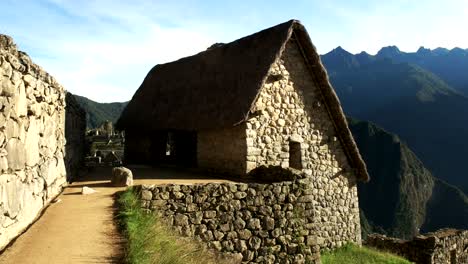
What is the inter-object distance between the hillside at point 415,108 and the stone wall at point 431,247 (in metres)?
50.4

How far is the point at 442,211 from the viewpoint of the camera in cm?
5428

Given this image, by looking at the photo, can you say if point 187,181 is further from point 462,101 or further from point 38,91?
point 462,101

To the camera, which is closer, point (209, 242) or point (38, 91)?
point (38, 91)

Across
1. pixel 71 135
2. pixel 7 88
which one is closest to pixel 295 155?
pixel 71 135

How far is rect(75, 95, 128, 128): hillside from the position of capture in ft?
242

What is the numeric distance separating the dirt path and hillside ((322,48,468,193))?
6642 cm

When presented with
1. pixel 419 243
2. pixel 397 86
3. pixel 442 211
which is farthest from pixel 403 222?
pixel 397 86

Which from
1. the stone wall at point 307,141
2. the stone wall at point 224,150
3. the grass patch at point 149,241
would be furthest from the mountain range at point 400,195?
the grass patch at point 149,241

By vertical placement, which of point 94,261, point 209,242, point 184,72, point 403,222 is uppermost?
point 184,72

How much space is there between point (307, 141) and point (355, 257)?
13.5ft

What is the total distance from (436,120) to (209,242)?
262 ft

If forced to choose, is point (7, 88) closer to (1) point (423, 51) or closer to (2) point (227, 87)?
(2) point (227, 87)

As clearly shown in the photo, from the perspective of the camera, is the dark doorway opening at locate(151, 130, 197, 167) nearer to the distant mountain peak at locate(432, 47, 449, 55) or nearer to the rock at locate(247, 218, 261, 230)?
the rock at locate(247, 218, 261, 230)

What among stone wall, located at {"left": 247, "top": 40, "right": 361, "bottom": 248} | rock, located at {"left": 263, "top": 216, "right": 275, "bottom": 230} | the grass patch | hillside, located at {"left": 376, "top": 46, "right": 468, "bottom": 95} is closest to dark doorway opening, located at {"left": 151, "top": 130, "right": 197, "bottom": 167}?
stone wall, located at {"left": 247, "top": 40, "right": 361, "bottom": 248}
